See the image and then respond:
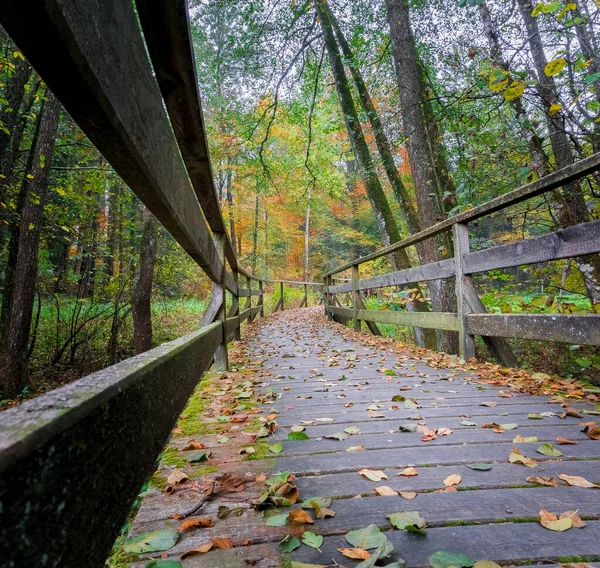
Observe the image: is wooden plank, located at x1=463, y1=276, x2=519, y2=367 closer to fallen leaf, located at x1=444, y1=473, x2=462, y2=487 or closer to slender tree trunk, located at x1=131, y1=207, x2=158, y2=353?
fallen leaf, located at x1=444, y1=473, x2=462, y2=487

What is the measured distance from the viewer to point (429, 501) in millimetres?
1320

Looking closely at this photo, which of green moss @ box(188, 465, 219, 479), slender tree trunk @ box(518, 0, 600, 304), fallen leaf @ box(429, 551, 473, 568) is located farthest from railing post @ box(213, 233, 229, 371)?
slender tree trunk @ box(518, 0, 600, 304)

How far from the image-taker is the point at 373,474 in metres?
1.51

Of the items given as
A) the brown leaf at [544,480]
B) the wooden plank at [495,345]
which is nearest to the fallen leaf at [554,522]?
the brown leaf at [544,480]

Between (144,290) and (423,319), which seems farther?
(144,290)

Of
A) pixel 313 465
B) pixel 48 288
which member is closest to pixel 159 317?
pixel 48 288

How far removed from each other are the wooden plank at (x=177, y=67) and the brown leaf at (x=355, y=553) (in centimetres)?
145

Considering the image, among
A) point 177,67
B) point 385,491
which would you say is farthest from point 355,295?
point 177,67

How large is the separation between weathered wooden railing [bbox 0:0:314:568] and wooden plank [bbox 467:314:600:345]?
2271 millimetres

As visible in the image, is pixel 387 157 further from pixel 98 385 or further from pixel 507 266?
pixel 98 385

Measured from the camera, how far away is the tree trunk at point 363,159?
279 inches

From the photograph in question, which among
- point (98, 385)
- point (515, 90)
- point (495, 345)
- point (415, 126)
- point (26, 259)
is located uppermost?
point (415, 126)

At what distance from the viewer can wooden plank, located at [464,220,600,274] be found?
2.18m

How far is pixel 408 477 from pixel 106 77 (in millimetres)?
1581
